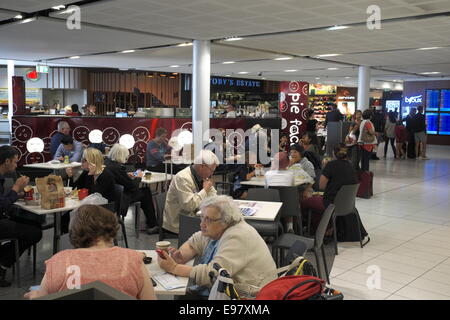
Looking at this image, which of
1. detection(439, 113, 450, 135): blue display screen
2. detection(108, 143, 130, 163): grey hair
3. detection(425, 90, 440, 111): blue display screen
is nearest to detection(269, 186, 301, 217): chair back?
detection(108, 143, 130, 163): grey hair

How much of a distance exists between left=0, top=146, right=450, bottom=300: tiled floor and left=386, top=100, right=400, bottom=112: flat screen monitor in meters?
12.9

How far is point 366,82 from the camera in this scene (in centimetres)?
1402

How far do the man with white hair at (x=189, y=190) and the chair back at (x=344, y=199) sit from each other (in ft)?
5.22

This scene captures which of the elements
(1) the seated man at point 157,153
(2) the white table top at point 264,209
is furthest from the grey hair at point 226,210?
(1) the seated man at point 157,153

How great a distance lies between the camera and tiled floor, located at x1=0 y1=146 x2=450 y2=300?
14.3 feet

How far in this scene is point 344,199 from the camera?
540 cm

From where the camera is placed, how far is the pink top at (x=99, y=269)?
207 centimetres

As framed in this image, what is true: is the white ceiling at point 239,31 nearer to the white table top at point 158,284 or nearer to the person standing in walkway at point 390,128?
the person standing in walkway at point 390,128

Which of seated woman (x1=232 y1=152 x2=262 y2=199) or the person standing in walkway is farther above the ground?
the person standing in walkway

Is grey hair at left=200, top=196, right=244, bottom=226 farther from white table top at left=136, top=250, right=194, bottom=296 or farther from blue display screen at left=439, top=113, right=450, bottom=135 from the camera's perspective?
blue display screen at left=439, top=113, right=450, bottom=135

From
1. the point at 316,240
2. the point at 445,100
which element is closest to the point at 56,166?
the point at 316,240

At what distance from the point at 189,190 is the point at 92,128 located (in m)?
6.90
